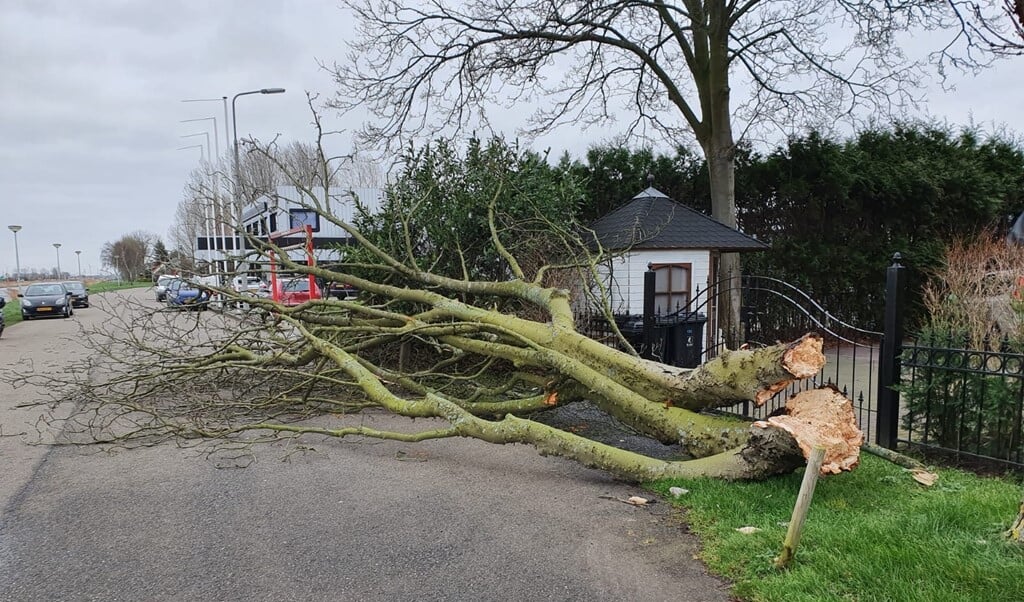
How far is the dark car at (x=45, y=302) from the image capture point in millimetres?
24688

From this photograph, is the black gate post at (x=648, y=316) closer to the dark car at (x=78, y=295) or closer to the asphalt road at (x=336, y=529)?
the asphalt road at (x=336, y=529)

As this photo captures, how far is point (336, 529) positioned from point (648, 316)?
4.77 meters

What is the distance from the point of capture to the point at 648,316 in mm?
7664

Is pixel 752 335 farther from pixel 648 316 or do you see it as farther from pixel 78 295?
pixel 78 295

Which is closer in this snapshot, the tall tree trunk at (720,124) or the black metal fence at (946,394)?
the black metal fence at (946,394)

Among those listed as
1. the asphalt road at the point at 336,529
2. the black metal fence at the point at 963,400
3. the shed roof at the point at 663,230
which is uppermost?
the shed roof at the point at 663,230

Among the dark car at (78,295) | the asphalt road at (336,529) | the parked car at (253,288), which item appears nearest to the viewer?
the asphalt road at (336,529)

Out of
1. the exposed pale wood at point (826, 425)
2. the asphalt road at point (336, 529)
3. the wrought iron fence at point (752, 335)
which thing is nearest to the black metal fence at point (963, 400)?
the wrought iron fence at point (752, 335)

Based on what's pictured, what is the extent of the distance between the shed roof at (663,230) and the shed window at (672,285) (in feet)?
1.32

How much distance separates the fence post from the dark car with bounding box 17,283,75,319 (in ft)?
94.4

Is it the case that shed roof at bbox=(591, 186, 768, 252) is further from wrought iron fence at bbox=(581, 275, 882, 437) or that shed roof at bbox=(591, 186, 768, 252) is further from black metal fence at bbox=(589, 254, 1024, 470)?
black metal fence at bbox=(589, 254, 1024, 470)

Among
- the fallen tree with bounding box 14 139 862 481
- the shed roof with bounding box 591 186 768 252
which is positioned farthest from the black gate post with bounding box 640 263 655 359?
the shed roof with bounding box 591 186 768 252

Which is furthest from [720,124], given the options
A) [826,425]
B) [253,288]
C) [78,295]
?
[78,295]

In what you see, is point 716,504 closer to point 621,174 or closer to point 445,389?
point 445,389
